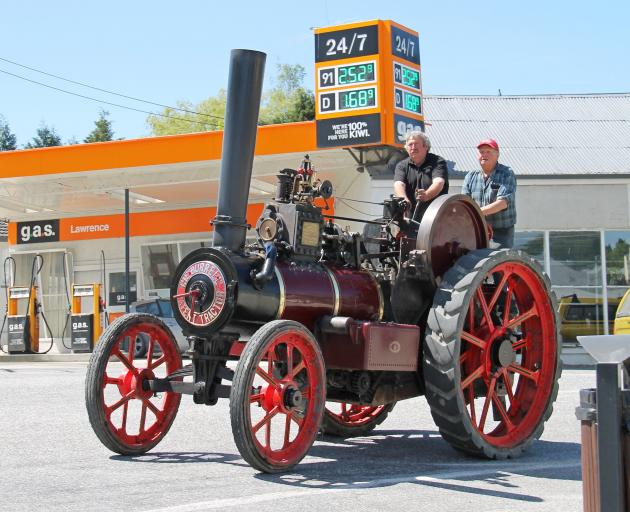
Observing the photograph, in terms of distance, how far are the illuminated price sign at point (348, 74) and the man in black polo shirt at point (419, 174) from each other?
1272 centimetres

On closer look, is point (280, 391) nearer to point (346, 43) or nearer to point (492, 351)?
point (492, 351)

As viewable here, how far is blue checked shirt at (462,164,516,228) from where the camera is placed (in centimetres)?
789

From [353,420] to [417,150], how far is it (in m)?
2.21

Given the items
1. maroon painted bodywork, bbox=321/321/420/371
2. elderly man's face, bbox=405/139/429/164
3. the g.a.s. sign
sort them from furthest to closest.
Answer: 1. the g.a.s. sign
2. elderly man's face, bbox=405/139/429/164
3. maroon painted bodywork, bbox=321/321/420/371

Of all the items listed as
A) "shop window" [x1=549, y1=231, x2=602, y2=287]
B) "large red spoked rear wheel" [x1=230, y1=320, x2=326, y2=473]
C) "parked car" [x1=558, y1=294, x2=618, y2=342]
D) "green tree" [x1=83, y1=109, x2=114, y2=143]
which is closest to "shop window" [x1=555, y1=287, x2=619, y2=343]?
"parked car" [x1=558, y1=294, x2=618, y2=342]

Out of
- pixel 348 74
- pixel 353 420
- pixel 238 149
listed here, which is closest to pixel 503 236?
pixel 353 420

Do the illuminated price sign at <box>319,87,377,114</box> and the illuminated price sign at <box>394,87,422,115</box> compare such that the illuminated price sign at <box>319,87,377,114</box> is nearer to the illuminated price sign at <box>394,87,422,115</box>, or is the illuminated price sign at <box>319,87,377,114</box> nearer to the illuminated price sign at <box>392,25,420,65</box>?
the illuminated price sign at <box>394,87,422,115</box>

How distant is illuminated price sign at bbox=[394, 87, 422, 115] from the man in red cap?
40.6ft

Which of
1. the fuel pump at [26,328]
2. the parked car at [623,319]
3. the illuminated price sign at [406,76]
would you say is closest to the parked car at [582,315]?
the illuminated price sign at [406,76]

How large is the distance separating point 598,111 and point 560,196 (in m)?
4.99

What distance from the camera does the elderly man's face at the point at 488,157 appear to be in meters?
7.93

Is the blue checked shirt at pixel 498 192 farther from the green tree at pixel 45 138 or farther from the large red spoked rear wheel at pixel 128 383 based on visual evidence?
the green tree at pixel 45 138

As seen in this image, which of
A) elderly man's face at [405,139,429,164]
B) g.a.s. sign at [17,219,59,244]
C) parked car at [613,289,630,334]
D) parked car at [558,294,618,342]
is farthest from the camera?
g.a.s. sign at [17,219,59,244]

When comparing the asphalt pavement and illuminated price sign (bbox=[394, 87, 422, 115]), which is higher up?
illuminated price sign (bbox=[394, 87, 422, 115])
